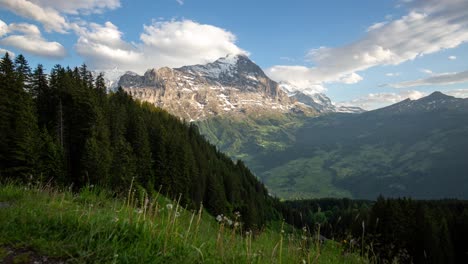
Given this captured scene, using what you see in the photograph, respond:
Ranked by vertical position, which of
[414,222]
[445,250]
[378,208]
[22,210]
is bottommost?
[445,250]

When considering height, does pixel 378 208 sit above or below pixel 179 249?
below

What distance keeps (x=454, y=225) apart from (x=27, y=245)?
9499 cm

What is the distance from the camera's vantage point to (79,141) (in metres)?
51.6

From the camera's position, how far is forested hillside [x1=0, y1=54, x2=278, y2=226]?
1528 inches

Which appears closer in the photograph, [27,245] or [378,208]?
[27,245]

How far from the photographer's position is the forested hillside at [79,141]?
38812mm

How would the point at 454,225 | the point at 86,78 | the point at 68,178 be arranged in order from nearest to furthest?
the point at 68,178, the point at 86,78, the point at 454,225

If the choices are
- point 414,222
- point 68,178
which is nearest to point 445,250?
point 414,222

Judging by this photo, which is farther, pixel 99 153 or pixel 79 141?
pixel 79 141

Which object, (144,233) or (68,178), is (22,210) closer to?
(144,233)

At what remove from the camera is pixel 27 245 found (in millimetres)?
4648

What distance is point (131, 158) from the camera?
181ft

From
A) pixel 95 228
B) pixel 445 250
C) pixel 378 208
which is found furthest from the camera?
pixel 445 250

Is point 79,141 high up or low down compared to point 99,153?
up
